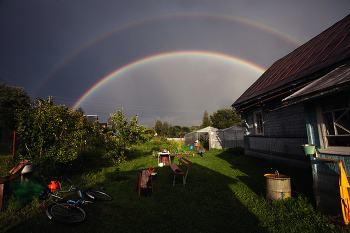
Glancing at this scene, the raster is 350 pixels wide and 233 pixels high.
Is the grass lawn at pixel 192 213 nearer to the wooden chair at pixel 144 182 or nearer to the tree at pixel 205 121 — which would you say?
the wooden chair at pixel 144 182

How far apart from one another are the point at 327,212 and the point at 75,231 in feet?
18.0

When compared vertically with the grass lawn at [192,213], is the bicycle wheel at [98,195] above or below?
above

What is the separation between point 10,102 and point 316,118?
2663 cm

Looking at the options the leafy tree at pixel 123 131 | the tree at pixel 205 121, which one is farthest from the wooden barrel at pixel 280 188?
the tree at pixel 205 121

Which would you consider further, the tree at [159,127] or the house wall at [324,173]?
the tree at [159,127]

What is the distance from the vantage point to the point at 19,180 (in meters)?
5.36

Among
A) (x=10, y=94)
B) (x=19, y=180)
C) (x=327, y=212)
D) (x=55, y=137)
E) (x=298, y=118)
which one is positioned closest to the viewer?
(x=327, y=212)

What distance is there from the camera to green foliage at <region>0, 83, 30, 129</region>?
1766cm

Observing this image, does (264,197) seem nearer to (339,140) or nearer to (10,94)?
(339,140)

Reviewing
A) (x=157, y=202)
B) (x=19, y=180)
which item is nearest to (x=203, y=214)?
(x=157, y=202)

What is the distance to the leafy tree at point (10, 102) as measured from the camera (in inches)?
695

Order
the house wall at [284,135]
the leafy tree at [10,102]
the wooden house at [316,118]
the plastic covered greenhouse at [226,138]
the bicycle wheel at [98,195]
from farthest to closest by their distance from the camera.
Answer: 1. the plastic covered greenhouse at [226,138]
2. the leafy tree at [10,102]
3. the house wall at [284,135]
4. the bicycle wheel at [98,195]
5. the wooden house at [316,118]

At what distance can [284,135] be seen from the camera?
869cm

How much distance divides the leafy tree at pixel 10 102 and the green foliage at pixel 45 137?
50.2 feet
